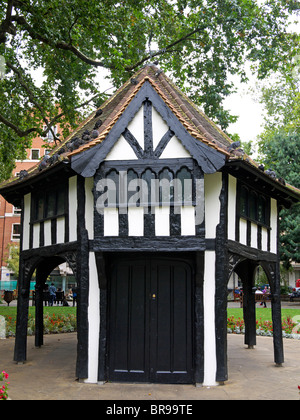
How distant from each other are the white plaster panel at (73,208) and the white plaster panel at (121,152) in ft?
4.51

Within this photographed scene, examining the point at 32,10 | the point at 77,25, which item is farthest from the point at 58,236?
the point at 77,25

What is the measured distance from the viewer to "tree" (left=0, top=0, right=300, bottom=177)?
15664mm

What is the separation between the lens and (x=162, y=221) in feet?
29.7

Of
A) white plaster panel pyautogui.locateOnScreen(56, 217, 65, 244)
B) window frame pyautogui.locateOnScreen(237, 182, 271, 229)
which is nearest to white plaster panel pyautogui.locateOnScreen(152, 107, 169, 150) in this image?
window frame pyautogui.locateOnScreen(237, 182, 271, 229)

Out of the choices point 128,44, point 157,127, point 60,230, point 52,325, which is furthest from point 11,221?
point 157,127

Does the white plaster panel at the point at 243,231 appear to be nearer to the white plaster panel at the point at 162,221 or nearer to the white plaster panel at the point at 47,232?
the white plaster panel at the point at 162,221

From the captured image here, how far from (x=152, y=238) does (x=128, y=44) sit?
10895mm

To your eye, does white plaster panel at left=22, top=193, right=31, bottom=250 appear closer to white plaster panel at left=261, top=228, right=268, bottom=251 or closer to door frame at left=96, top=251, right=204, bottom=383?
door frame at left=96, top=251, right=204, bottom=383

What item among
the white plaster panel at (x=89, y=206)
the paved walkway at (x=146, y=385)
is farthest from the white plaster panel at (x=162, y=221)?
the paved walkway at (x=146, y=385)

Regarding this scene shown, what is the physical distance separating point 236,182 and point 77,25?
36.9 ft

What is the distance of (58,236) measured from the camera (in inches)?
422

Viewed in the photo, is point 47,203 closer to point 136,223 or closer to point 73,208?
point 73,208

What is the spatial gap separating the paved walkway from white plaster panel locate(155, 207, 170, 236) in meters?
3.24

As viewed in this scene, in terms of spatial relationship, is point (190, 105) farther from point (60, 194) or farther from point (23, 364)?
point (23, 364)
